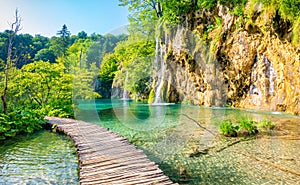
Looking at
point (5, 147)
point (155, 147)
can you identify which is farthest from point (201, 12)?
point (5, 147)

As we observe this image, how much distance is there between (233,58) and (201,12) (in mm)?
5173

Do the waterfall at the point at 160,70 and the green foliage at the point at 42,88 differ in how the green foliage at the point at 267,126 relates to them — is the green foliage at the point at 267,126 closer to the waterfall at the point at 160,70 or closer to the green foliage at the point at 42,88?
the green foliage at the point at 42,88

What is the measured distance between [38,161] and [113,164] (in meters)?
1.97

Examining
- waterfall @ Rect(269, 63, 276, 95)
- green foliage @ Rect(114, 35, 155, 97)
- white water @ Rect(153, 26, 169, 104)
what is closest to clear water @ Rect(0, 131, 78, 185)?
waterfall @ Rect(269, 63, 276, 95)

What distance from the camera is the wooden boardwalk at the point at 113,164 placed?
384 cm

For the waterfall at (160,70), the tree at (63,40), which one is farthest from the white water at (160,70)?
the tree at (63,40)

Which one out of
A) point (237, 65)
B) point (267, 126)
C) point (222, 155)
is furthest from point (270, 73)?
point (222, 155)

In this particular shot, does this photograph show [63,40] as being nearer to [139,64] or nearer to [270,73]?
[139,64]

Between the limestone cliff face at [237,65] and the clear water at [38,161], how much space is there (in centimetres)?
966

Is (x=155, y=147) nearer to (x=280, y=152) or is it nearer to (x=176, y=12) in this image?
(x=280, y=152)

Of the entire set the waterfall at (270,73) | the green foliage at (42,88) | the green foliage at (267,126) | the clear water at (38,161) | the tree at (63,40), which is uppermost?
the tree at (63,40)

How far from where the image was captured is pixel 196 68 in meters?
20.2

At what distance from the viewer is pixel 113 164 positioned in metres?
4.57

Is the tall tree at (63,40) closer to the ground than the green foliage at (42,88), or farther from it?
farther from it
